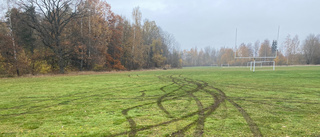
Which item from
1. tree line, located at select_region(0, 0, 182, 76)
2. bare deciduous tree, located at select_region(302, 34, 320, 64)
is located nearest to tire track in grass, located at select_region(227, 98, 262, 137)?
tree line, located at select_region(0, 0, 182, 76)

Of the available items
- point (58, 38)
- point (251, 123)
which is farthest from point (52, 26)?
point (251, 123)

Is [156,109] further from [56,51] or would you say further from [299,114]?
[56,51]

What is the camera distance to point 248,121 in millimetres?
4316

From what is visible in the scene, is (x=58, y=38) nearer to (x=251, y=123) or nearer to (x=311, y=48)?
(x=251, y=123)

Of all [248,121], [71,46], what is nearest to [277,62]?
[71,46]

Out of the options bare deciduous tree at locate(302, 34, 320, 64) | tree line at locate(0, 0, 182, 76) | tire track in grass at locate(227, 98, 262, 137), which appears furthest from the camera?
bare deciduous tree at locate(302, 34, 320, 64)

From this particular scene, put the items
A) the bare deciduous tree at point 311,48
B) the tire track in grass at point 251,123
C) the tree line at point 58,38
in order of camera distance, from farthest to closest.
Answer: the bare deciduous tree at point 311,48 → the tree line at point 58,38 → the tire track in grass at point 251,123

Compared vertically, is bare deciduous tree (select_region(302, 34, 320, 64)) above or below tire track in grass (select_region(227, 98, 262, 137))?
above

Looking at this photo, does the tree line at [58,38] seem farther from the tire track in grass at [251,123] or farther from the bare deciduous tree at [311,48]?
the bare deciduous tree at [311,48]

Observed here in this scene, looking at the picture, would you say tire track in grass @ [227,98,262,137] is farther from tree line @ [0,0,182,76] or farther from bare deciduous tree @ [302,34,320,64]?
bare deciduous tree @ [302,34,320,64]

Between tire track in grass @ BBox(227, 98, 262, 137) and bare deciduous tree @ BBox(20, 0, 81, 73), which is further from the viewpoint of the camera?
bare deciduous tree @ BBox(20, 0, 81, 73)

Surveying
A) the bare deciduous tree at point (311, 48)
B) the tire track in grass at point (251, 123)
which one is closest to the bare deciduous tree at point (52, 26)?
the tire track in grass at point (251, 123)

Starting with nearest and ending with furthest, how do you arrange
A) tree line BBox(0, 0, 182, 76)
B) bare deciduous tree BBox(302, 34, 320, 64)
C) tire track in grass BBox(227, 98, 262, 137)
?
tire track in grass BBox(227, 98, 262, 137)
tree line BBox(0, 0, 182, 76)
bare deciduous tree BBox(302, 34, 320, 64)

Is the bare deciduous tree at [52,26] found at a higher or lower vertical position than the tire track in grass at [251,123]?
higher
